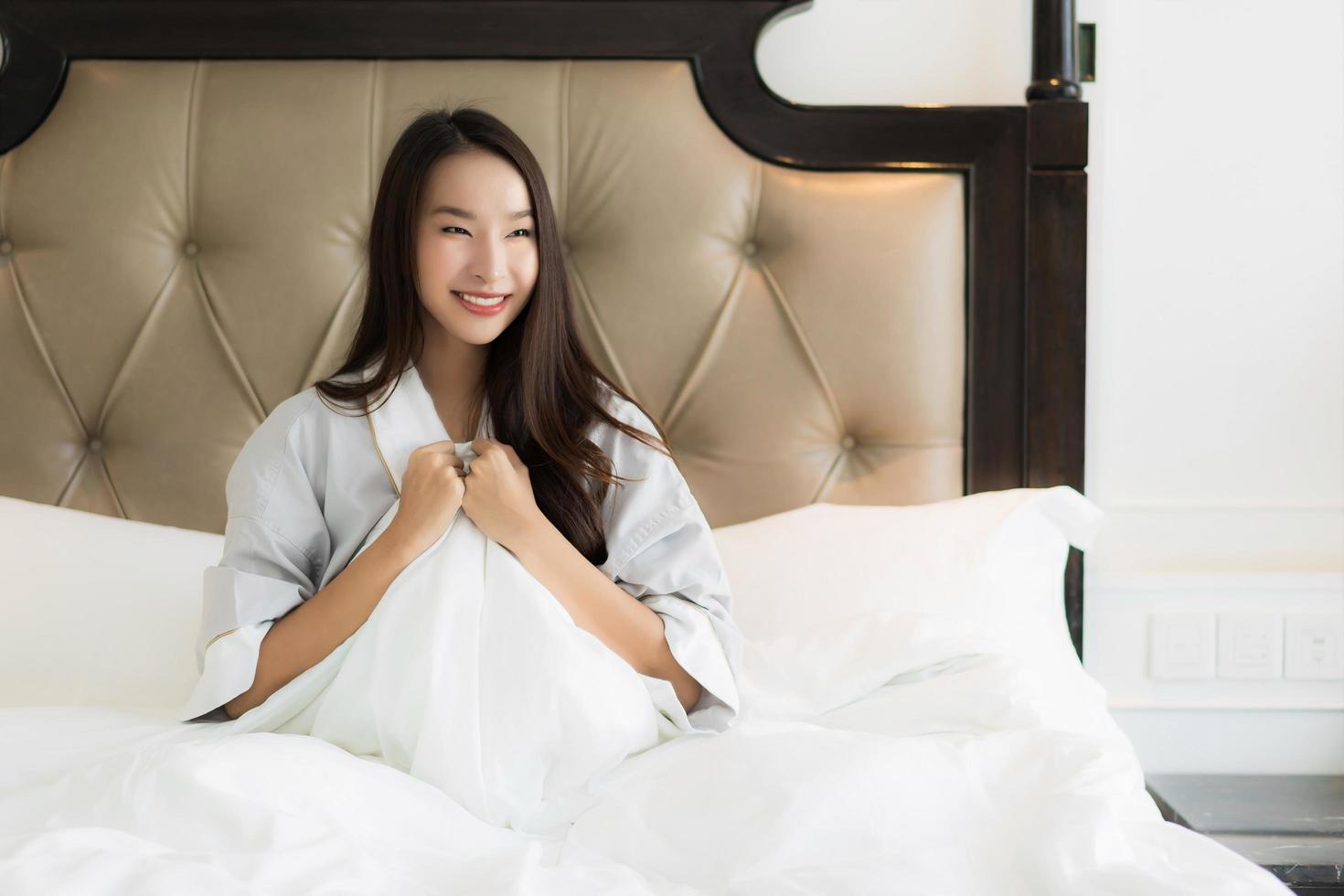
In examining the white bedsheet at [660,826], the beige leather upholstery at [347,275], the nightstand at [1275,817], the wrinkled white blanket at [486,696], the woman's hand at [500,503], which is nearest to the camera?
the white bedsheet at [660,826]

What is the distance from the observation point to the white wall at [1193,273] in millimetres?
1617

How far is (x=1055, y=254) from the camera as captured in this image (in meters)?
1.54

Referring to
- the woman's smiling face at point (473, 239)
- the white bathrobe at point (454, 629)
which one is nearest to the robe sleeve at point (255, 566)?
the white bathrobe at point (454, 629)

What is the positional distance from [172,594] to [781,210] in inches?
36.0

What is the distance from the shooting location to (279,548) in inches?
44.4

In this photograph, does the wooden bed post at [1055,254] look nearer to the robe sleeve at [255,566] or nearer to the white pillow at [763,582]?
the white pillow at [763,582]

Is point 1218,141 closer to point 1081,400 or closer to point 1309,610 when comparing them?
point 1081,400

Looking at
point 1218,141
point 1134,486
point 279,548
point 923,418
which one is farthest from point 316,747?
point 1218,141

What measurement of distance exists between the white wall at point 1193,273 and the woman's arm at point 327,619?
94cm

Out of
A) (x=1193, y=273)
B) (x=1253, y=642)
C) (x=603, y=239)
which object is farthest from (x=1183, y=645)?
(x=603, y=239)

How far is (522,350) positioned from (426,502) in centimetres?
21

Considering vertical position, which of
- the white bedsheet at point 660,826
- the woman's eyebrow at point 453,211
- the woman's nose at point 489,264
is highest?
the woman's eyebrow at point 453,211

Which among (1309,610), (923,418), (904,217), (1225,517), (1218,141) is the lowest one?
(1309,610)

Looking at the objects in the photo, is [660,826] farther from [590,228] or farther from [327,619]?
[590,228]
